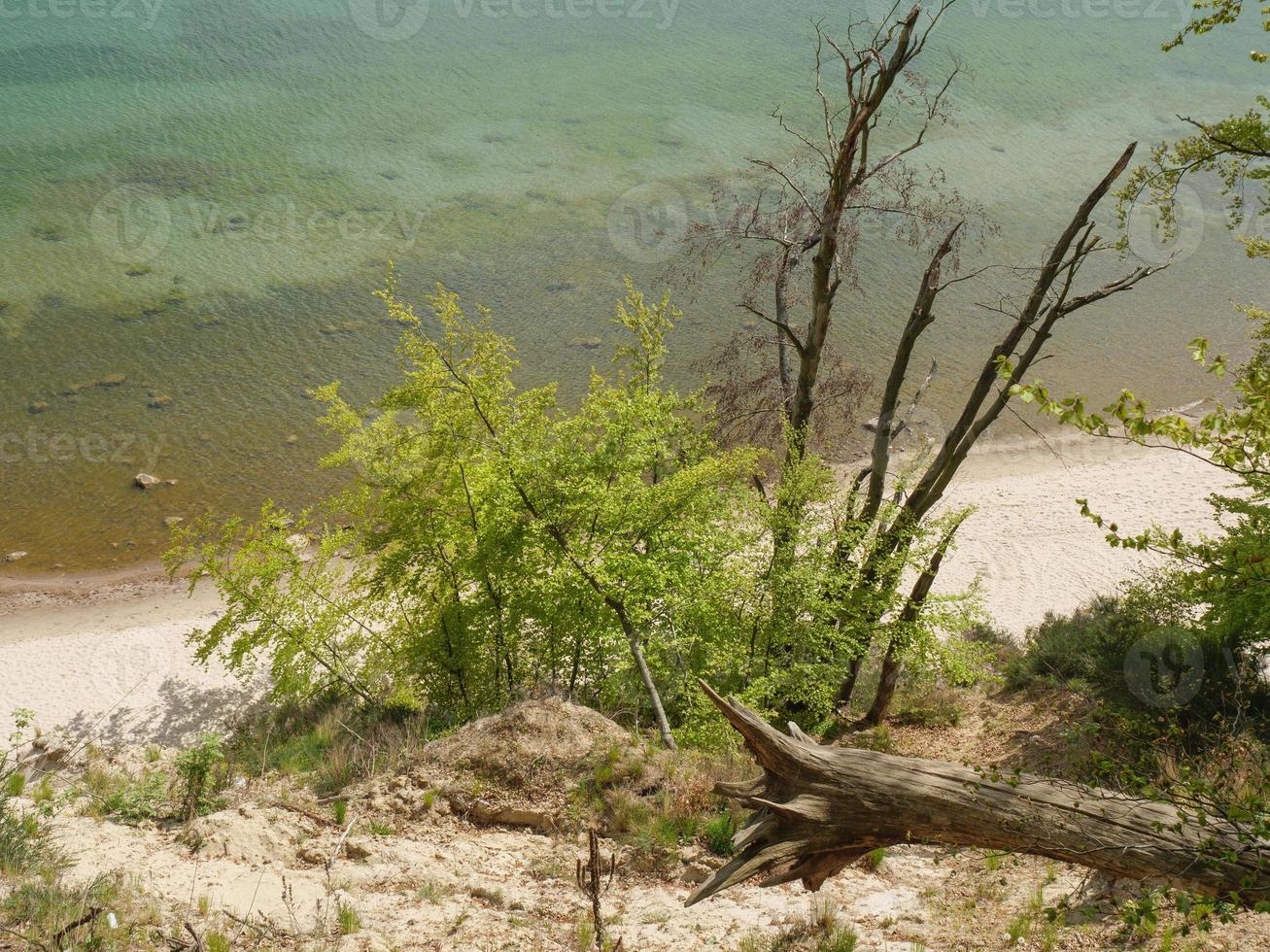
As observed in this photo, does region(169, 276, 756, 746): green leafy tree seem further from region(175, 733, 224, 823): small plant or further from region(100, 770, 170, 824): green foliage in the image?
region(175, 733, 224, 823): small plant

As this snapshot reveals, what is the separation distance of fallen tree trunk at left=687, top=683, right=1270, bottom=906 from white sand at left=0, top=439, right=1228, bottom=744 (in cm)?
779

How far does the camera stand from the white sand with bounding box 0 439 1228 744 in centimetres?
1510

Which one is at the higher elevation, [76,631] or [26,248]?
[26,248]

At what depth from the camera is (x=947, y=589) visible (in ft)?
58.0

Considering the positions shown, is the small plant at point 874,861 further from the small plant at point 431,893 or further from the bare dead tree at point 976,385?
the bare dead tree at point 976,385

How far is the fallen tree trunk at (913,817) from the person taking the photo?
589 centimetres

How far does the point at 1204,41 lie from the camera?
53875mm

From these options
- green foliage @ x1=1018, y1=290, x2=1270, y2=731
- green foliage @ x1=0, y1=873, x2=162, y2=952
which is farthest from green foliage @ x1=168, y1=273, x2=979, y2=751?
green foliage @ x1=0, y1=873, x2=162, y2=952

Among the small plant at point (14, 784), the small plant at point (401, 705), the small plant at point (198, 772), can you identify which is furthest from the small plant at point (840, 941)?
the small plant at point (14, 784)

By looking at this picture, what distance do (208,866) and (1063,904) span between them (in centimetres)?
599

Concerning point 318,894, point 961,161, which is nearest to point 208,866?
point 318,894

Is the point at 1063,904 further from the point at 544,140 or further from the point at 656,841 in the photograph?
the point at 544,140

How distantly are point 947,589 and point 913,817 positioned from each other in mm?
11895

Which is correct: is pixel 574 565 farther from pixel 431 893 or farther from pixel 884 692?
pixel 884 692
